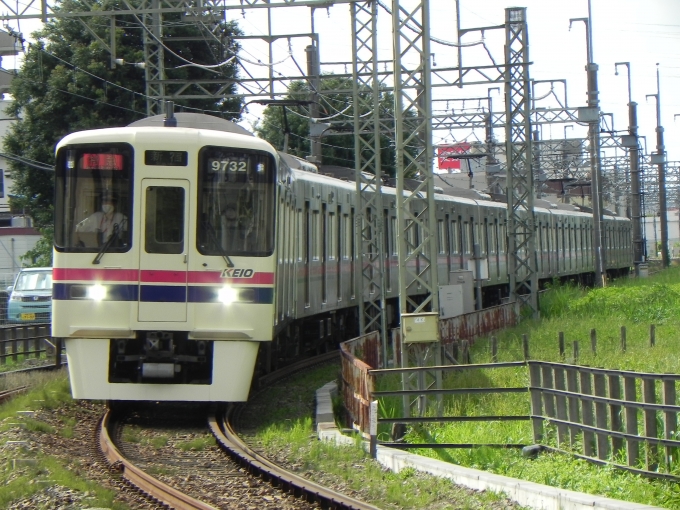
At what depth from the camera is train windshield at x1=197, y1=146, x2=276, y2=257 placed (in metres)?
10.9

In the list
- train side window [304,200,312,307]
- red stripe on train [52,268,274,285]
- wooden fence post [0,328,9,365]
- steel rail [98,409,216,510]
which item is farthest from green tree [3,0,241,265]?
steel rail [98,409,216,510]

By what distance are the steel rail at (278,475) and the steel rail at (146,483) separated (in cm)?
78

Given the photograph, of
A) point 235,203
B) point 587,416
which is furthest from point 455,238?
point 587,416

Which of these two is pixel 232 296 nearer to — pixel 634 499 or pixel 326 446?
pixel 326 446

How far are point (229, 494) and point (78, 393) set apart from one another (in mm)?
3403

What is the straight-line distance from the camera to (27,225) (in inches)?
1623

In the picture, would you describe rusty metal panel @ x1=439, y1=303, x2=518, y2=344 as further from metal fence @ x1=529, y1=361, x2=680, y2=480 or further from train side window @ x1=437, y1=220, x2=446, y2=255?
metal fence @ x1=529, y1=361, x2=680, y2=480

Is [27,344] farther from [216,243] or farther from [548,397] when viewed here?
[548,397]

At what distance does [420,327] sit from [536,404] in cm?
218

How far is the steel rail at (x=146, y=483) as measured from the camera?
7.28m

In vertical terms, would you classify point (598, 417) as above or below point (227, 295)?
below

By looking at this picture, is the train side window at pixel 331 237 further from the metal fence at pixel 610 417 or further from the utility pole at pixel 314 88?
the metal fence at pixel 610 417

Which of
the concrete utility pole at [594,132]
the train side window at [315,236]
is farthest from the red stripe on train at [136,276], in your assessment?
the concrete utility pole at [594,132]

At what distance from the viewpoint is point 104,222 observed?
10.8 m
